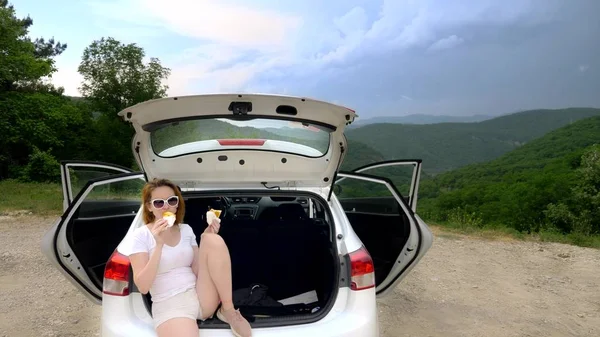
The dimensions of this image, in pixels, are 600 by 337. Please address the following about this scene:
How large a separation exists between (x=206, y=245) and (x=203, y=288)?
22 cm

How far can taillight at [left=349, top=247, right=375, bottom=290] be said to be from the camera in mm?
2283

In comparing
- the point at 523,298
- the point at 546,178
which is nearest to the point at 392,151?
the point at 546,178

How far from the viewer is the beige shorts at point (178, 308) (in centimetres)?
211

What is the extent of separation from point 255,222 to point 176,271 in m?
0.94

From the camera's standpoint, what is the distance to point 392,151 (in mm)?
92562

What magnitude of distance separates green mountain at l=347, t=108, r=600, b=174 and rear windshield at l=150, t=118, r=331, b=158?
82.5 m

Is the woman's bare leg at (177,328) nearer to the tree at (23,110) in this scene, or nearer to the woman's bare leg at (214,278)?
the woman's bare leg at (214,278)

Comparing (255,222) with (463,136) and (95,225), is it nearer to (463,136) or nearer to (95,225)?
(95,225)

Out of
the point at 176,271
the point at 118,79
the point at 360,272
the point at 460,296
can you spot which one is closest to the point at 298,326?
the point at 360,272

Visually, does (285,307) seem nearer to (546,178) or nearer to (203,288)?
(203,288)

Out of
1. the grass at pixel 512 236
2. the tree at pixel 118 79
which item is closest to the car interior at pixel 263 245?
the grass at pixel 512 236

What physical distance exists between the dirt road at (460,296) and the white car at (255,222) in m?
0.98

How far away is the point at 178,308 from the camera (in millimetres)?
2143

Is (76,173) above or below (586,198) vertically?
above
